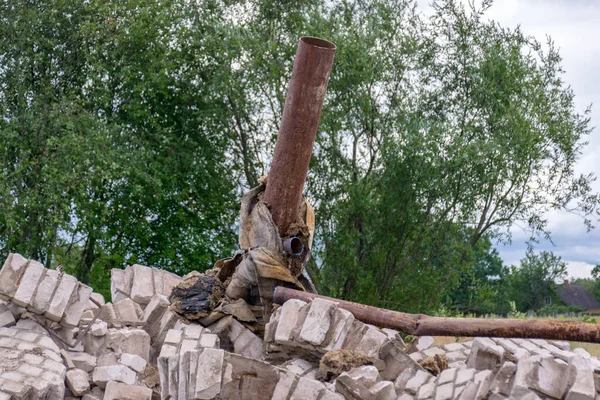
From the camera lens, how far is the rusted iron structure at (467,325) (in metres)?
5.75

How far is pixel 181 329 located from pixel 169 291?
1.18 metres

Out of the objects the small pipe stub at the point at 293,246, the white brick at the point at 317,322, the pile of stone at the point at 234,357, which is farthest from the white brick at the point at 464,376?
the small pipe stub at the point at 293,246

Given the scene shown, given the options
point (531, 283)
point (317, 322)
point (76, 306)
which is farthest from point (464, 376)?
point (531, 283)

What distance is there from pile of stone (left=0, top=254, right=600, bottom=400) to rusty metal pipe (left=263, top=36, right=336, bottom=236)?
121 cm

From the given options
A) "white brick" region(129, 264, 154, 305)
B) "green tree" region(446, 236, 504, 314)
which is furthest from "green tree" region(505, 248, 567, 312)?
"white brick" region(129, 264, 154, 305)

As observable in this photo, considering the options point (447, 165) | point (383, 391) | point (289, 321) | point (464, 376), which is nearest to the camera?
point (383, 391)

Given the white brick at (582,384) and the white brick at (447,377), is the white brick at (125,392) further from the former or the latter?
the white brick at (582,384)

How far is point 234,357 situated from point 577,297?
108 feet

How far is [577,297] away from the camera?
35.9m

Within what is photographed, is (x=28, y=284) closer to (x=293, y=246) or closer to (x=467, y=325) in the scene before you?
(x=293, y=246)

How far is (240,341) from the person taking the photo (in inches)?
297

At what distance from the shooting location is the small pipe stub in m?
7.56

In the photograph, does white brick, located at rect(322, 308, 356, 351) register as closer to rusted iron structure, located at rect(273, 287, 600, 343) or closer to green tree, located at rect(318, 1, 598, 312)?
rusted iron structure, located at rect(273, 287, 600, 343)

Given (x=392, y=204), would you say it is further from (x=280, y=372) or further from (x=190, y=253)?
(x=280, y=372)
